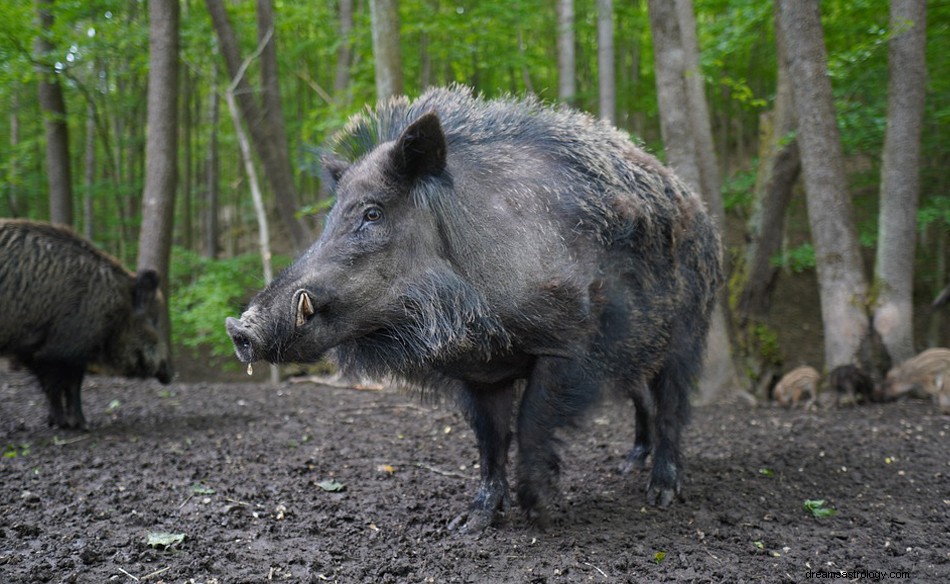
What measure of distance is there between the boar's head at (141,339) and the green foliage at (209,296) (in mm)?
1666

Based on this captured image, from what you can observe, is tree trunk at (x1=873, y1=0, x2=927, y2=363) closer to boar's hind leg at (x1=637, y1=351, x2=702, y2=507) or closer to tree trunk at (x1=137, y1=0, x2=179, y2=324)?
boar's hind leg at (x1=637, y1=351, x2=702, y2=507)

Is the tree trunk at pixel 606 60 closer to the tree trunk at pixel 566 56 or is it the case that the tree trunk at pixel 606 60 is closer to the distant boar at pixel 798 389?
the tree trunk at pixel 566 56

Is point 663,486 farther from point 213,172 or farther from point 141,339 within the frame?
point 213,172

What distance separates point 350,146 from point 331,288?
4.09 ft

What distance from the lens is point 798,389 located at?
7797 mm

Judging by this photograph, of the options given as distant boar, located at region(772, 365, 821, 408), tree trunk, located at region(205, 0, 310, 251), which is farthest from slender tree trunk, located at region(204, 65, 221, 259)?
distant boar, located at region(772, 365, 821, 408)

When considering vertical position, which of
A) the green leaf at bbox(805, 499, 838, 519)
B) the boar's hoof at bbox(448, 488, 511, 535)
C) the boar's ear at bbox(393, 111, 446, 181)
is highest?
the boar's ear at bbox(393, 111, 446, 181)

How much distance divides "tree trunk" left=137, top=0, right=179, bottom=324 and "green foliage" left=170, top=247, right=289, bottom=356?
4.04 ft

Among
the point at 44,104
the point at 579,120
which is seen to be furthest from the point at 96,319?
the point at 44,104

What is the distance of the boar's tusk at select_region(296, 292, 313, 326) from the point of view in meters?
3.15

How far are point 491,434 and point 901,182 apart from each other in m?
5.66

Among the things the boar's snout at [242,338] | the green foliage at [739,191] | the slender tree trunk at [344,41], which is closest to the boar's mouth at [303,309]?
the boar's snout at [242,338]

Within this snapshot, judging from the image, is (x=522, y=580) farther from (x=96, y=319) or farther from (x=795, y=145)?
(x=795, y=145)

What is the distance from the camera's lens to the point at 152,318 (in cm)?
742
